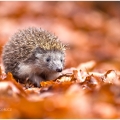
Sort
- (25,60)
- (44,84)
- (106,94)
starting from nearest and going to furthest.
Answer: (106,94), (44,84), (25,60)

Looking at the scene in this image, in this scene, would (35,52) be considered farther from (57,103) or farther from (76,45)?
(76,45)

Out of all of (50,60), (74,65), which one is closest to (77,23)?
(74,65)

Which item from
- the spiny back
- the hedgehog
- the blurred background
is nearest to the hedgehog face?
the hedgehog

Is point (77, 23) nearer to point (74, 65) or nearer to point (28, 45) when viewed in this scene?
point (74, 65)

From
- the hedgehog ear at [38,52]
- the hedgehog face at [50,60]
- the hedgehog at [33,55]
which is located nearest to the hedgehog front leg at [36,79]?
the hedgehog at [33,55]

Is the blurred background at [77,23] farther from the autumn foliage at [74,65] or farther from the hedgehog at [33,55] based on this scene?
the hedgehog at [33,55]

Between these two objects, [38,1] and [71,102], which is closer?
[71,102]

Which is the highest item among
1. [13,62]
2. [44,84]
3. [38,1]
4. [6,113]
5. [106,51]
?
[38,1]

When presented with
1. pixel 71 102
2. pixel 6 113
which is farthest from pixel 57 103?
pixel 6 113
